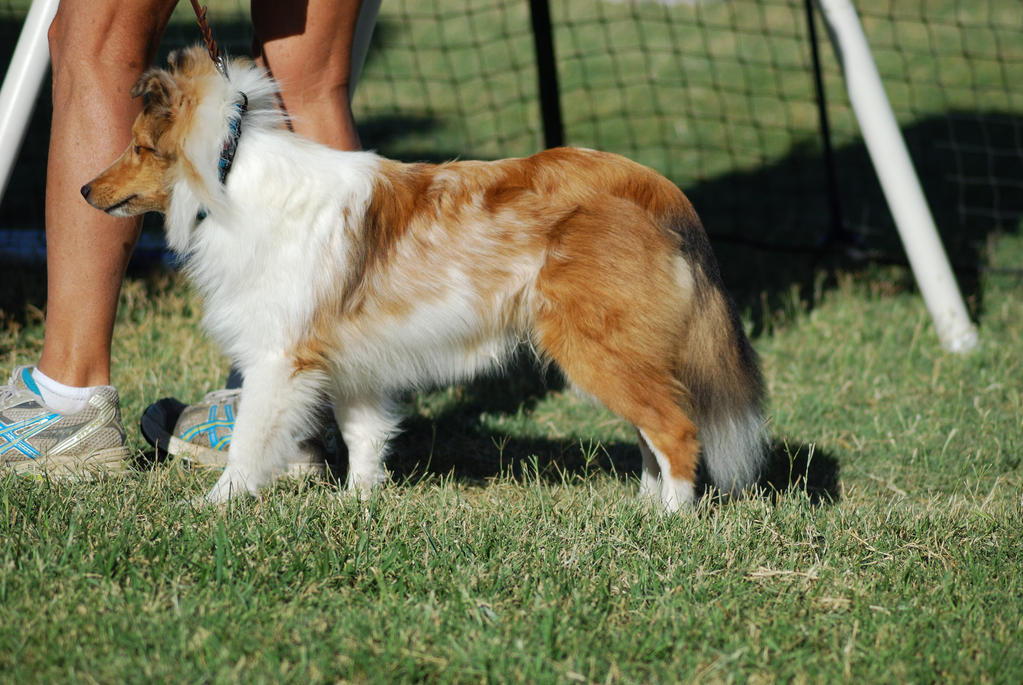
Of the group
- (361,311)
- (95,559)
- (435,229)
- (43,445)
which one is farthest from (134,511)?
(435,229)

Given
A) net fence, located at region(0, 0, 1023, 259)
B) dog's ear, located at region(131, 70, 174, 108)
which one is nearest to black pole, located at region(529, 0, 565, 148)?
net fence, located at region(0, 0, 1023, 259)

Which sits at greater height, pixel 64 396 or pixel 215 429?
pixel 64 396

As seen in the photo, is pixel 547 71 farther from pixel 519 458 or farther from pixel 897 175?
pixel 519 458

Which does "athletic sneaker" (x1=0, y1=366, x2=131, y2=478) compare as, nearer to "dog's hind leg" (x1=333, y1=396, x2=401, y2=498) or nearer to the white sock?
the white sock

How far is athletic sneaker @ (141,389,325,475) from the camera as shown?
345 cm

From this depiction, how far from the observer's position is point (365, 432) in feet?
11.1

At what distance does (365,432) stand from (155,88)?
4.00ft

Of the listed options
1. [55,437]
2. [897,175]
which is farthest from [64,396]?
[897,175]

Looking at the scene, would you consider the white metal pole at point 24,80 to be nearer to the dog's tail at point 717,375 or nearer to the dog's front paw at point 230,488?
the dog's front paw at point 230,488

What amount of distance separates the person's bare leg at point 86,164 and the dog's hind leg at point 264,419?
0.55 metres

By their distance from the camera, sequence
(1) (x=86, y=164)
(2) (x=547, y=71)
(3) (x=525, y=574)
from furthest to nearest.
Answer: (2) (x=547, y=71) < (1) (x=86, y=164) < (3) (x=525, y=574)

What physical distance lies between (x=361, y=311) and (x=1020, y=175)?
7119 mm

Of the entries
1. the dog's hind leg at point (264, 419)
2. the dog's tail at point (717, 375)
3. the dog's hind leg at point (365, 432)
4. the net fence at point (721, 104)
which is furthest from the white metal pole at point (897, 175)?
the dog's hind leg at point (264, 419)

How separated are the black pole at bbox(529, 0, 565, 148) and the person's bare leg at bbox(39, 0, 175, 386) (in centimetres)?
294
